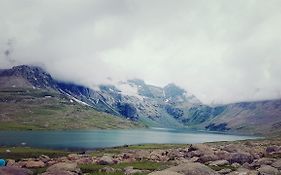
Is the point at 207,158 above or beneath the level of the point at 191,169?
above

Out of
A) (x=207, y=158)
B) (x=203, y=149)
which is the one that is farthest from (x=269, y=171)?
(x=203, y=149)

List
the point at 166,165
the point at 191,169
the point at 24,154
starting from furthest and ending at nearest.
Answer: the point at 24,154, the point at 166,165, the point at 191,169

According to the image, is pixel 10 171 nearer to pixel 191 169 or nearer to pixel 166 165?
pixel 191 169

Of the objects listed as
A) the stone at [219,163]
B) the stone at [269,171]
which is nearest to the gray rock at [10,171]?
the stone at [219,163]

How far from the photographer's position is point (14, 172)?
66312 mm

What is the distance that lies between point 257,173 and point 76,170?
40.1 metres

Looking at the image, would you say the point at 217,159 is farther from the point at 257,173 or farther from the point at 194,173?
the point at 194,173

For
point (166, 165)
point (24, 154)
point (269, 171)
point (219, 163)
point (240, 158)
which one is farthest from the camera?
point (24, 154)

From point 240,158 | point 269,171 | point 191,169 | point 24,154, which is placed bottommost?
point 269,171

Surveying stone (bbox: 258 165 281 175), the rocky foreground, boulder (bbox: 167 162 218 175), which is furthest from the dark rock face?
boulder (bbox: 167 162 218 175)

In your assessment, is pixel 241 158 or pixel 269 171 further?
pixel 241 158

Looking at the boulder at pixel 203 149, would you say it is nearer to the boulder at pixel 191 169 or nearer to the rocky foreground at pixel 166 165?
the rocky foreground at pixel 166 165

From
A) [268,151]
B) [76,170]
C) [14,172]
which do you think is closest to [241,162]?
[268,151]

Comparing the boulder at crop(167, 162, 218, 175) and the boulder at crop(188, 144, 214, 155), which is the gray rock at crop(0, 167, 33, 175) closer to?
the boulder at crop(167, 162, 218, 175)
